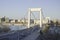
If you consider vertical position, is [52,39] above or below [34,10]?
below

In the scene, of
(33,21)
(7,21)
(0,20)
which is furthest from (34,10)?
(0,20)

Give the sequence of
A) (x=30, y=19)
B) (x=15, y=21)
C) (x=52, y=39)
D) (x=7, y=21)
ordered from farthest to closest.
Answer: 1. (x=30, y=19)
2. (x=15, y=21)
3. (x=7, y=21)
4. (x=52, y=39)

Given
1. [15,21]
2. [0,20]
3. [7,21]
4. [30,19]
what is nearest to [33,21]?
[30,19]

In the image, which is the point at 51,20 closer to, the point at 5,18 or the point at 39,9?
the point at 39,9

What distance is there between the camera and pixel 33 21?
1074cm

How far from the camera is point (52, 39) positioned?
16.0 feet

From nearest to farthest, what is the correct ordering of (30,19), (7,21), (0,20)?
(0,20) → (7,21) → (30,19)

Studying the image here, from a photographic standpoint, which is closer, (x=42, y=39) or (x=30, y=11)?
(x=42, y=39)

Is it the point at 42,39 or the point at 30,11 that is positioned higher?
the point at 30,11

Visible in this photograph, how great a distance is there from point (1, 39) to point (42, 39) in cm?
172

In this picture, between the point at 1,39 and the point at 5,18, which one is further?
the point at 5,18

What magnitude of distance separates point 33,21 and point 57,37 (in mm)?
5717

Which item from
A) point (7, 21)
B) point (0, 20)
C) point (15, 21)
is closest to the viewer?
point (0, 20)

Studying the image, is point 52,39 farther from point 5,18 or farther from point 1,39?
point 5,18
